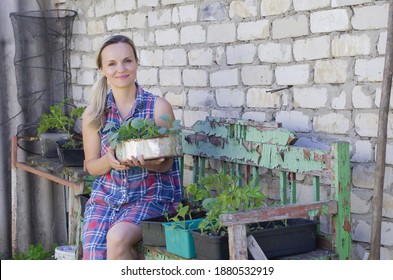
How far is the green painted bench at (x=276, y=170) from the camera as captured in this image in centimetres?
312

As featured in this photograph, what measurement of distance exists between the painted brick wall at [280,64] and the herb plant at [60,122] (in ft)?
2.07

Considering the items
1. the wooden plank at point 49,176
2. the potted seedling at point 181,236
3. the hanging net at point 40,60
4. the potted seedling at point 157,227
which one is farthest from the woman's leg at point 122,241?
the hanging net at point 40,60

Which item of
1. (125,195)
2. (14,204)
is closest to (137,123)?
(125,195)

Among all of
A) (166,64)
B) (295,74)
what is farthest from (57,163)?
(295,74)

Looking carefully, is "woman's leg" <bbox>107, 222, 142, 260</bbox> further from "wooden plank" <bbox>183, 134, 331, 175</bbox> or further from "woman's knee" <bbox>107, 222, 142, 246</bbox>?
"wooden plank" <bbox>183, 134, 331, 175</bbox>

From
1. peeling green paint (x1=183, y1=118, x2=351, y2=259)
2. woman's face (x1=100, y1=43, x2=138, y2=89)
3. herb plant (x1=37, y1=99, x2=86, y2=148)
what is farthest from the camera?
herb plant (x1=37, y1=99, x2=86, y2=148)

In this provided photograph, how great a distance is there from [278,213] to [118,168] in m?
0.93

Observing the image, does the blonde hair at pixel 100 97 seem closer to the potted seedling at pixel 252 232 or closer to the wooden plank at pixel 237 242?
the potted seedling at pixel 252 232

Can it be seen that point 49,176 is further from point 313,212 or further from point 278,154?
point 313,212

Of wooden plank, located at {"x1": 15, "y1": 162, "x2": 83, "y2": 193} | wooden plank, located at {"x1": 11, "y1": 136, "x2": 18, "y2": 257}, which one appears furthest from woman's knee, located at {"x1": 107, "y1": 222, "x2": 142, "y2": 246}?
wooden plank, located at {"x1": 11, "y1": 136, "x2": 18, "y2": 257}

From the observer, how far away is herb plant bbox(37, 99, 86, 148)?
206 inches

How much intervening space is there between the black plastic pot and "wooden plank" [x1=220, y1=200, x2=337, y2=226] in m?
0.07

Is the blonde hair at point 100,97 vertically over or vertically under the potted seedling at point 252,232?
over

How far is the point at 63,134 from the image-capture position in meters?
5.33
